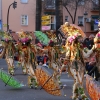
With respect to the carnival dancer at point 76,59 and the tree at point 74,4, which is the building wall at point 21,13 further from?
the carnival dancer at point 76,59

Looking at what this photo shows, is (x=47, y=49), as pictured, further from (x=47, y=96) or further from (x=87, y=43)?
(x=87, y=43)

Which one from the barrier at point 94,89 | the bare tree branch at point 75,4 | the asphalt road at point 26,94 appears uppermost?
the bare tree branch at point 75,4

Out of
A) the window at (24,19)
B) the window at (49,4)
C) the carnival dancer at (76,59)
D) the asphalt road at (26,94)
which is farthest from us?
the window at (24,19)

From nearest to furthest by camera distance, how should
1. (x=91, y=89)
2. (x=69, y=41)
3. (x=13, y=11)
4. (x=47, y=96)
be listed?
(x=91, y=89)
(x=69, y=41)
(x=47, y=96)
(x=13, y=11)

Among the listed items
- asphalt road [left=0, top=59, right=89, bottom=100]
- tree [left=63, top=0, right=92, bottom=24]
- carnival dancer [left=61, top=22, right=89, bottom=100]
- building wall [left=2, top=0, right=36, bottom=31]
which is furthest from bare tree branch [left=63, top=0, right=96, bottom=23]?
carnival dancer [left=61, top=22, right=89, bottom=100]

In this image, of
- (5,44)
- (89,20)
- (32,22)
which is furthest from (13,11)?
(5,44)

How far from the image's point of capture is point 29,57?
11.7 m

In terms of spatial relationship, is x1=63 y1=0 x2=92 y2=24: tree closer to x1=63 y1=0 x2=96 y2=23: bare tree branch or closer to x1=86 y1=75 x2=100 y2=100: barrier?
x1=63 y1=0 x2=96 y2=23: bare tree branch

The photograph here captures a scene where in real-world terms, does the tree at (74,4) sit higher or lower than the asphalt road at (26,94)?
higher

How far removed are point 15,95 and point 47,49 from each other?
1879mm

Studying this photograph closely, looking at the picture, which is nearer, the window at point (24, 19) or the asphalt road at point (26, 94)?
the asphalt road at point (26, 94)

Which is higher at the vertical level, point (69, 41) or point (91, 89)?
point (69, 41)

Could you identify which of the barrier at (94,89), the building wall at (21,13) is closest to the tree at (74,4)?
the building wall at (21,13)

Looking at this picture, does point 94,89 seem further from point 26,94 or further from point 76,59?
point 26,94
